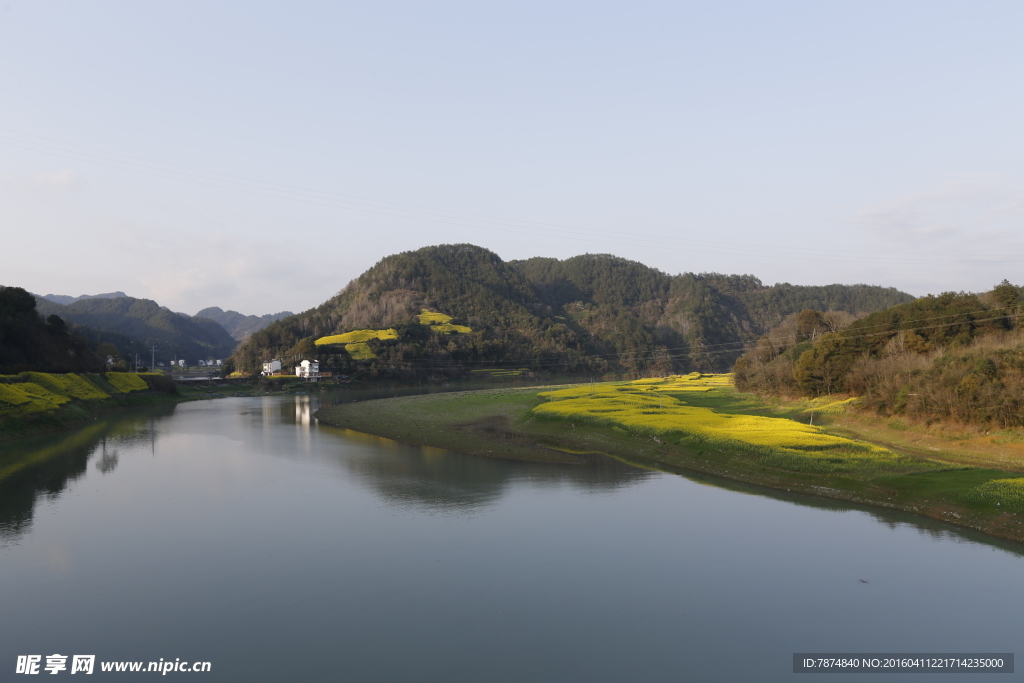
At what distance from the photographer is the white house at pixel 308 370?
109188mm

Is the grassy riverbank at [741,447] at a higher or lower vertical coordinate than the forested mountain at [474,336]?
lower

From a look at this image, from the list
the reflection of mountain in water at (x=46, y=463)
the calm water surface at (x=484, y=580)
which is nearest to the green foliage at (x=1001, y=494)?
the calm water surface at (x=484, y=580)

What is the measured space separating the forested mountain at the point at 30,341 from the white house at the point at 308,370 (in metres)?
44.7

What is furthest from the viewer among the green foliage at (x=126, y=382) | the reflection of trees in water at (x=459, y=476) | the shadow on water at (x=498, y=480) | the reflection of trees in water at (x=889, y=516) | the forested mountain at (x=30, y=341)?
the green foliage at (x=126, y=382)

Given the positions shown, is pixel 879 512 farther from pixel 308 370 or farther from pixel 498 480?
pixel 308 370

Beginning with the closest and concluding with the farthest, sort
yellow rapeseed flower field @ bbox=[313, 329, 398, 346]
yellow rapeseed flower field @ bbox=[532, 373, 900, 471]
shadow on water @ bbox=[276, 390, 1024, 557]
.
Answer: shadow on water @ bbox=[276, 390, 1024, 557], yellow rapeseed flower field @ bbox=[532, 373, 900, 471], yellow rapeseed flower field @ bbox=[313, 329, 398, 346]

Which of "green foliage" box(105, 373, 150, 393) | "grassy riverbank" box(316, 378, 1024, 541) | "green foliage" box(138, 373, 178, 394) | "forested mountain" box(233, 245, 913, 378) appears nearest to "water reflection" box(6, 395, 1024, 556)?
"grassy riverbank" box(316, 378, 1024, 541)

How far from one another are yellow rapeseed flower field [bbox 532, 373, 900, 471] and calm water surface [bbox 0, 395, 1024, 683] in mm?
4062

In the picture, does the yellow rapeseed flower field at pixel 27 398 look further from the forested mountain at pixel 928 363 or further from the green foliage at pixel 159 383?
the forested mountain at pixel 928 363

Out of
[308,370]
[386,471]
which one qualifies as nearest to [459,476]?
[386,471]

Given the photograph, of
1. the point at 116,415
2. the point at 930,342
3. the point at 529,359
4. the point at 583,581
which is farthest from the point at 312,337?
the point at 583,581

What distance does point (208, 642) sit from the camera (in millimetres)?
11438

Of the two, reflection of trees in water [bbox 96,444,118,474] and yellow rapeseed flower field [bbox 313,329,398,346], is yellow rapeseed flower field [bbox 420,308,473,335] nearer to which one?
yellow rapeseed flower field [bbox 313,329,398,346]

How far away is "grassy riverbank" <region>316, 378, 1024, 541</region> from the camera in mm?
20453
